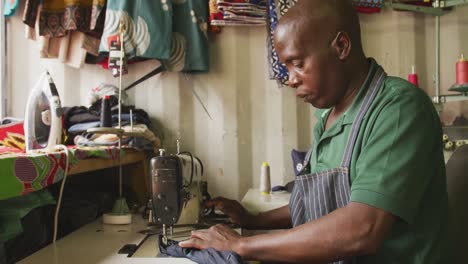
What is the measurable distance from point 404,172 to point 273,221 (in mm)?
734

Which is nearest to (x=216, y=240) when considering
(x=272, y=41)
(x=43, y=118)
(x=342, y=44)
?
(x=342, y=44)

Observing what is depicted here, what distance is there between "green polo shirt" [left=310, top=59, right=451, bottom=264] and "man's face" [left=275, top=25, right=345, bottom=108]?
0.11 metres

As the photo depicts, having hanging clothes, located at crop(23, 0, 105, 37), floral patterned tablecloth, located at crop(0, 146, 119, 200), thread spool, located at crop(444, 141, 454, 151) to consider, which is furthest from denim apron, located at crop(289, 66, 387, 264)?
hanging clothes, located at crop(23, 0, 105, 37)

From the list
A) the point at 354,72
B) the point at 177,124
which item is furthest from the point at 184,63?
the point at 354,72

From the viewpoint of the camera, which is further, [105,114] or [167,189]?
[105,114]

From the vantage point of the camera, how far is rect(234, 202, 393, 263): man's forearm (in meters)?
1.05

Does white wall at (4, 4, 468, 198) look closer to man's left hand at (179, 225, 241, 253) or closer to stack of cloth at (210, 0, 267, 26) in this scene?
stack of cloth at (210, 0, 267, 26)

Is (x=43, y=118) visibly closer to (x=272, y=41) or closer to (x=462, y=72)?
Answer: (x=272, y=41)

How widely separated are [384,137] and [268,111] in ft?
5.35

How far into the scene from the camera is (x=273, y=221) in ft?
5.63

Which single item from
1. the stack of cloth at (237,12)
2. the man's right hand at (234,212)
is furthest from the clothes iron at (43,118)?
the stack of cloth at (237,12)

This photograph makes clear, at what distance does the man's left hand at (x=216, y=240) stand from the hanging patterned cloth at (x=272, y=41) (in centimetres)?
137

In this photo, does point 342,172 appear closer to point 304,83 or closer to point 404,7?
point 304,83

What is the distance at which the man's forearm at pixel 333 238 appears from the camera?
105cm
